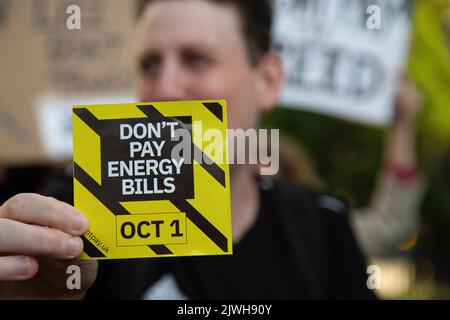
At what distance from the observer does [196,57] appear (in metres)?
1.28

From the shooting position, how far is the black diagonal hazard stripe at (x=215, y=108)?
0.91 meters

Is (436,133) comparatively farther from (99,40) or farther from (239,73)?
(239,73)

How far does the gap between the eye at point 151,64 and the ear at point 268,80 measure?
0.32m

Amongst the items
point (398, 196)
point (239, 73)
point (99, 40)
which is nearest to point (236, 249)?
point (239, 73)

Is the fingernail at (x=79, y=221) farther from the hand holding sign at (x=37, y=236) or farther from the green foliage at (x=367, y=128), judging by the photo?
the green foliage at (x=367, y=128)

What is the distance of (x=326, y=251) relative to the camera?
144 centimetres

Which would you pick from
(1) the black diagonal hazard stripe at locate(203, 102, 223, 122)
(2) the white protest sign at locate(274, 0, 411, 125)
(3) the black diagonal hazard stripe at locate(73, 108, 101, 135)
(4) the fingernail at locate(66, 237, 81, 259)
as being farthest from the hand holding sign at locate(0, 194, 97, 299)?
(2) the white protest sign at locate(274, 0, 411, 125)

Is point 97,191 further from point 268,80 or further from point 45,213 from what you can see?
point 268,80

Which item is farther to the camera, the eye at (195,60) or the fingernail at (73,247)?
the eye at (195,60)

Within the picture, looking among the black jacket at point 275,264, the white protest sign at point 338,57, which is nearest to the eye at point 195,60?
the black jacket at point 275,264

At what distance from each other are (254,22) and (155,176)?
64 centimetres

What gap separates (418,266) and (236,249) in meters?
4.22

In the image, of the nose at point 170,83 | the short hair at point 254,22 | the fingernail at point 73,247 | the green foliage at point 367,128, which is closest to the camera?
the fingernail at point 73,247

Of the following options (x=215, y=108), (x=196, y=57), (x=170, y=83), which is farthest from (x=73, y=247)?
(x=196, y=57)
